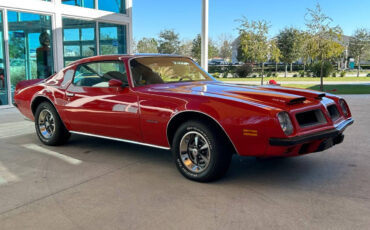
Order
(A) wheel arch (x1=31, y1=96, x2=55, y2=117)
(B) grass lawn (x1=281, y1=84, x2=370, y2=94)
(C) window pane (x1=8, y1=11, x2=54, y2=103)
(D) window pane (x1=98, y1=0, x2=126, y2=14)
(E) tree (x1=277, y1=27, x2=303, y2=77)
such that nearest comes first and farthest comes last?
(A) wheel arch (x1=31, y1=96, x2=55, y2=117) < (C) window pane (x1=8, y1=11, x2=54, y2=103) < (D) window pane (x1=98, y1=0, x2=126, y2=14) < (B) grass lawn (x1=281, y1=84, x2=370, y2=94) < (E) tree (x1=277, y1=27, x2=303, y2=77)

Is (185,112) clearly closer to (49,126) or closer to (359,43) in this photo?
(49,126)

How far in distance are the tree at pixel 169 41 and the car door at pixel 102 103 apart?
53000mm

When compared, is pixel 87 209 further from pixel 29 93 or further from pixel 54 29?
pixel 54 29

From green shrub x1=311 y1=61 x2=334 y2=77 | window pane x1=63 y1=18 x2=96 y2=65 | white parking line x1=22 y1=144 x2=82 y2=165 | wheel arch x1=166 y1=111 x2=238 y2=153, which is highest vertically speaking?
window pane x1=63 y1=18 x2=96 y2=65

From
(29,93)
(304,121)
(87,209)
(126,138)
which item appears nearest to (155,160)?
(126,138)

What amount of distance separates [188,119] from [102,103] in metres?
1.39

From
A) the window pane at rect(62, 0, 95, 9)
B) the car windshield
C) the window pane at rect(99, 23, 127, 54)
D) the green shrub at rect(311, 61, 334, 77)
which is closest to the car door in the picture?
Answer: the car windshield

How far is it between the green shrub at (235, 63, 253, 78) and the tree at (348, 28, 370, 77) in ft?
50.8

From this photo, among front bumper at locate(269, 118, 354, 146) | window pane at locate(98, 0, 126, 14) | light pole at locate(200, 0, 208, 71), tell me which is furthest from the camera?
window pane at locate(98, 0, 126, 14)

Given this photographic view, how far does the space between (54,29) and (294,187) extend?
10.4 m

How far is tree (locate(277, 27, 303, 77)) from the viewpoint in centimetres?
4334

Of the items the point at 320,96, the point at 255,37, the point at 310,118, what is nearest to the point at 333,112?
the point at 320,96

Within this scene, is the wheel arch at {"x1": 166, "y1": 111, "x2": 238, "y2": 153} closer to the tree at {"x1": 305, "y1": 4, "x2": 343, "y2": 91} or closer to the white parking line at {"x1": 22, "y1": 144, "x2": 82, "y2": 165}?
the white parking line at {"x1": 22, "y1": 144, "x2": 82, "y2": 165}

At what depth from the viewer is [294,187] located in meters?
3.91
